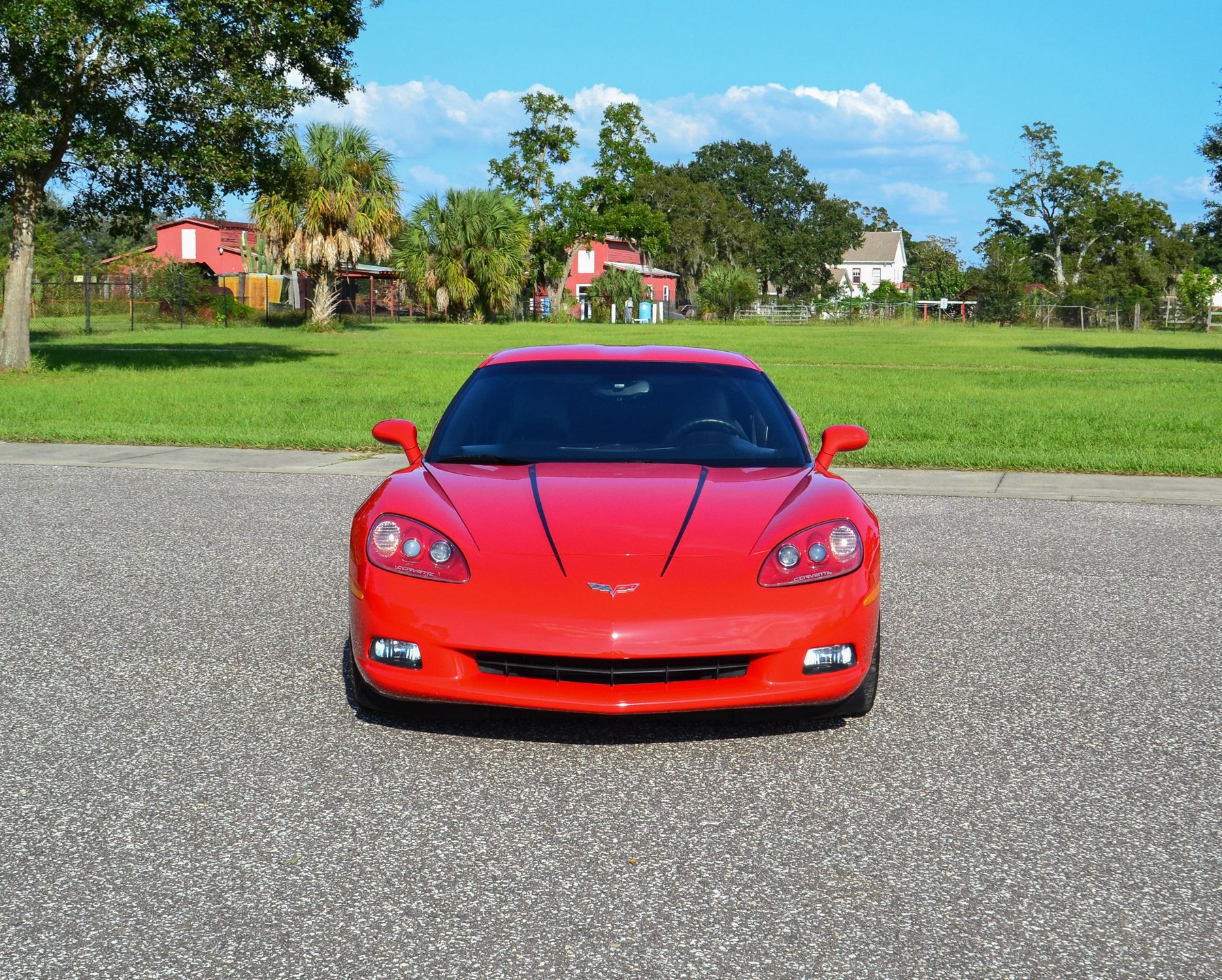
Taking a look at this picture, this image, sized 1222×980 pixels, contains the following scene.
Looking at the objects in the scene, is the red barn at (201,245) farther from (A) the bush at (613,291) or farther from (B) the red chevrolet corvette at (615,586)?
(B) the red chevrolet corvette at (615,586)

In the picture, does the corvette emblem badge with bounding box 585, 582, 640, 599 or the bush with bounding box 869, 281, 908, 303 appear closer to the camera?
the corvette emblem badge with bounding box 585, 582, 640, 599

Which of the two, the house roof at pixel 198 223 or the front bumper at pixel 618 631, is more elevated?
the house roof at pixel 198 223

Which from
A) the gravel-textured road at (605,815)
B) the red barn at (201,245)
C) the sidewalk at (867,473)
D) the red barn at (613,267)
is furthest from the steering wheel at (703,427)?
the red barn at (201,245)

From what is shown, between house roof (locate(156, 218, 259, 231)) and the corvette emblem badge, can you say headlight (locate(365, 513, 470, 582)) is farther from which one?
house roof (locate(156, 218, 259, 231))

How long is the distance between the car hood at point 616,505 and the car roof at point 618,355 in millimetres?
851

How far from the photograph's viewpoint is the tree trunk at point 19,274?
23.6m

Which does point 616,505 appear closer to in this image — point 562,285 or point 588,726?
point 588,726

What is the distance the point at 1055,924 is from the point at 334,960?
5.61 feet

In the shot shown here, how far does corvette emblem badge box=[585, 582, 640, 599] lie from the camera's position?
420 cm

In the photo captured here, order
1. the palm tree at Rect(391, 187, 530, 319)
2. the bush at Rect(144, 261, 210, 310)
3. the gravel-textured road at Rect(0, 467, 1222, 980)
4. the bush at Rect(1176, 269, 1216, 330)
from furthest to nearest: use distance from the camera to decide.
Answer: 1. the bush at Rect(1176, 269, 1216, 330)
2. the palm tree at Rect(391, 187, 530, 319)
3. the bush at Rect(144, 261, 210, 310)
4. the gravel-textured road at Rect(0, 467, 1222, 980)

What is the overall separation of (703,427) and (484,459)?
37.6 inches

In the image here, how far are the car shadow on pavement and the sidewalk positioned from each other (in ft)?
20.2

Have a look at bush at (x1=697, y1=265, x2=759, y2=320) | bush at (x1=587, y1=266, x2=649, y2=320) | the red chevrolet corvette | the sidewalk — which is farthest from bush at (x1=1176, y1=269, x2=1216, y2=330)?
the red chevrolet corvette

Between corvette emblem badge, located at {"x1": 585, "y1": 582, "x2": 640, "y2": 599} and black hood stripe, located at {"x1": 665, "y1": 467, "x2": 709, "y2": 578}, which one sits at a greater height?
black hood stripe, located at {"x1": 665, "y1": 467, "x2": 709, "y2": 578}
